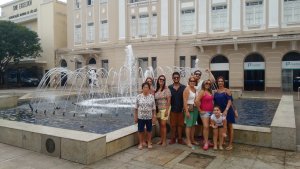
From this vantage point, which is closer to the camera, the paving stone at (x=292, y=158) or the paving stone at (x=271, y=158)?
the paving stone at (x=292, y=158)

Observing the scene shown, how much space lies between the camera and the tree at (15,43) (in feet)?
121

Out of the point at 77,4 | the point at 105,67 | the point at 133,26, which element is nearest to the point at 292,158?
the point at 133,26

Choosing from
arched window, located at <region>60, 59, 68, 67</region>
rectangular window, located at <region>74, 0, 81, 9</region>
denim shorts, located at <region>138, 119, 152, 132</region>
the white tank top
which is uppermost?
rectangular window, located at <region>74, 0, 81, 9</region>

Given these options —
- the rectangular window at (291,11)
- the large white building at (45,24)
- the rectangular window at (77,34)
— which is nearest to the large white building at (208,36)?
the rectangular window at (291,11)

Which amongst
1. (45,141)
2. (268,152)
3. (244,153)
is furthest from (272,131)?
(45,141)

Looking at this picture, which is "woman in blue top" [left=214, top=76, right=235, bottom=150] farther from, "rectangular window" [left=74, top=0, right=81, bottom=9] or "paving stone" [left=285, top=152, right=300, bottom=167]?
"rectangular window" [left=74, top=0, right=81, bottom=9]

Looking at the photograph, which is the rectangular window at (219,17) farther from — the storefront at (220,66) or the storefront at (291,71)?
the storefront at (291,71)

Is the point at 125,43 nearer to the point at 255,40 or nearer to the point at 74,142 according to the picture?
the point at 255,40

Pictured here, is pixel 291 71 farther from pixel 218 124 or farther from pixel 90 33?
pixel 90 33

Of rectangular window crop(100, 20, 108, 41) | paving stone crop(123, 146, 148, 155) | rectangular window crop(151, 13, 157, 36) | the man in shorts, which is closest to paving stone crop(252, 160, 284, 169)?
the man in shorts

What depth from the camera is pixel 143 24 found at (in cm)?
3173

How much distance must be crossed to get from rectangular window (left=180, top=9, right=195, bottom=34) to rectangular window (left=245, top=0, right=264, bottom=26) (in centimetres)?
552

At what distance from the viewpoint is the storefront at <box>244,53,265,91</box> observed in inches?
1024

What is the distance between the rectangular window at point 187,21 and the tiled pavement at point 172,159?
23.8 metres
